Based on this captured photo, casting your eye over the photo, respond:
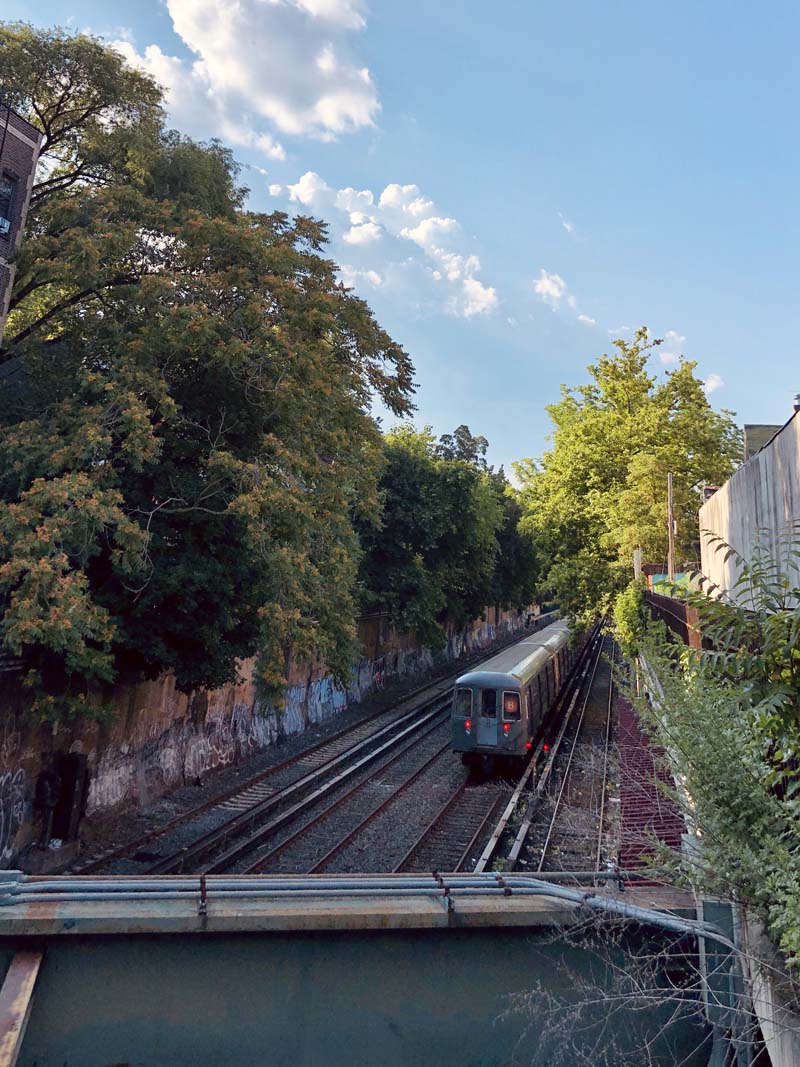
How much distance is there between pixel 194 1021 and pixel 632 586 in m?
19.6

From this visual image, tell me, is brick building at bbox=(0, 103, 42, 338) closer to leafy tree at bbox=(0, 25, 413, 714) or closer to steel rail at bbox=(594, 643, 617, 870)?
leafy tree at bbox=(0, 25, 413, 714)

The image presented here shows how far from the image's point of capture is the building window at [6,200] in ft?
53.9

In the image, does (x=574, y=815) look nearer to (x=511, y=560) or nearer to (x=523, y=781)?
(x=523, y=781)

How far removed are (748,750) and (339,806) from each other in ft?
43.4

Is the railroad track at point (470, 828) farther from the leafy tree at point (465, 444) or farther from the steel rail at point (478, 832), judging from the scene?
the leafy tree at point (465, 444)

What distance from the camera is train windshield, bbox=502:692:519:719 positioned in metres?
19.1

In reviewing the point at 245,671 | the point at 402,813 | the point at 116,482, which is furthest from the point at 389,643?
the point at 116,482

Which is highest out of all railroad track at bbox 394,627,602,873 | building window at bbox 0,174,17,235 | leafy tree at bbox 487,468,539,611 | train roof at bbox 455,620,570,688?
building window at bbox 0,174,17,235

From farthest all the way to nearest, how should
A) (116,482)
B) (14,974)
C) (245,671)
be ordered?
(245,671) → (116,482) → (14,974)

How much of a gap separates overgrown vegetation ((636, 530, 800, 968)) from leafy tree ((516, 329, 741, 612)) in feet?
72.8

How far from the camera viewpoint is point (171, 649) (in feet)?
48.4

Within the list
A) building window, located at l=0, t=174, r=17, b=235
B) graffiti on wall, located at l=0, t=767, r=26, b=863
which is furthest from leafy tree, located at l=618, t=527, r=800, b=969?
building window, located at l=0, t=174, r=17, b=235

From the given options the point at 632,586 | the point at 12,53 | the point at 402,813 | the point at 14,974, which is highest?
the point at 12,53

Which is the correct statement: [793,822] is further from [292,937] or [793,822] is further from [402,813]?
[402,813]
